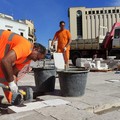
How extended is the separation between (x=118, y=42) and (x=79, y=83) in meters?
13.5

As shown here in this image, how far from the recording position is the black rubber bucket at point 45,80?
5.84m

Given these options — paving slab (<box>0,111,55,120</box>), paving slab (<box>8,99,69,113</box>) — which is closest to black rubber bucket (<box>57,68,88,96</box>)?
paving slab (<box>8,99,69,113</box>)

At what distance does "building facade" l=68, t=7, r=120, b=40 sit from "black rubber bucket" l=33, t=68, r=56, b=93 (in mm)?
81867

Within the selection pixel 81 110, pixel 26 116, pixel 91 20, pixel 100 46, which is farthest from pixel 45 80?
pixel 91 20

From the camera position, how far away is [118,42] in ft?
59.2

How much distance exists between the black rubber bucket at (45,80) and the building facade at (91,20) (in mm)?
81867

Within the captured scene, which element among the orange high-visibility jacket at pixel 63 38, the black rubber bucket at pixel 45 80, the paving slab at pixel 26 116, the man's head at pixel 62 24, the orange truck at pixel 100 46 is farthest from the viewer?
the orange truck at pixel 100 46

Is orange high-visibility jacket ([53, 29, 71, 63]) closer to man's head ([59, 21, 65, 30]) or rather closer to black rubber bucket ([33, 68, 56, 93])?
man's head ([59, 21, 65, 30])

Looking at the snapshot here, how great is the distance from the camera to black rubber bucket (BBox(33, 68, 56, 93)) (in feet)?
19.2

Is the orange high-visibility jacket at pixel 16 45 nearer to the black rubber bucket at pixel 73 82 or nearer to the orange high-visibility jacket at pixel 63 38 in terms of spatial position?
the black rubber bucket at pixel 73 82

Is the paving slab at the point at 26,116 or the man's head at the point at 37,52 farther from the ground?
the man's head at the point at 37,52

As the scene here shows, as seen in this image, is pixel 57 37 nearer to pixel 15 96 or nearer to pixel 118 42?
pixel 15 96

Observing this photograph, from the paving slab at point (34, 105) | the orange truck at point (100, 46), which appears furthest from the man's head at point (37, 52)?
the orange truck at point (100, 46)

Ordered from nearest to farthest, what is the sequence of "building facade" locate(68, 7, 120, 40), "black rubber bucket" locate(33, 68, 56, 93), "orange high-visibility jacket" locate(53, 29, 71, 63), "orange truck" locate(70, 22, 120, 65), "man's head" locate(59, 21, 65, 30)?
"black rubber bucket" locate(33, 68, 56, 93), "man's head" locate(59, 21, 65, 30), "orange high-visibility jacket" locate(53, 29, 71, 63), "orange truck" locate(70, 22, 120, 65), "building facade" locate(68, 7, 120, 40)
